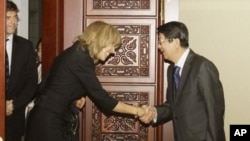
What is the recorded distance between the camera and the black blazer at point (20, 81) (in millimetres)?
3012

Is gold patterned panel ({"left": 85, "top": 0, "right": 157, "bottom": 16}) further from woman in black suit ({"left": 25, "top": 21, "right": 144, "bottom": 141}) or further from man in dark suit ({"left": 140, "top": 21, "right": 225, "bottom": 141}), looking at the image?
woman in black suit ({"left": 25, "top": 21, "right": 144, "bottom": 141})

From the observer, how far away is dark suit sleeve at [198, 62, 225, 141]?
262 cm

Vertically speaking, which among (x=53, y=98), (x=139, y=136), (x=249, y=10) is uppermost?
(x=249, y=10)

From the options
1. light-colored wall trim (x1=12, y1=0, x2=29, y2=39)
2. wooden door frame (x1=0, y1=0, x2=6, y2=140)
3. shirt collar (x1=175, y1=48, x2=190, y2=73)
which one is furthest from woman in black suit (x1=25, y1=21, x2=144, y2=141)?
light-colored wall trim (x1=12, y1=0, x2=29, y2=39)

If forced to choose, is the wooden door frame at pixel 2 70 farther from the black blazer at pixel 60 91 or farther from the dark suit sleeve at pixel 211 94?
the dark suit sleeve at pixel 211 94

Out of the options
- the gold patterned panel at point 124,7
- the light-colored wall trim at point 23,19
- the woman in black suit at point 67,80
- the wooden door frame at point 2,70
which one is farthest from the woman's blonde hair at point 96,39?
the light-colored wall trim at point 23,19

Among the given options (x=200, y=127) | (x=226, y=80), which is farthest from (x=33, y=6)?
(x=200, y=127)

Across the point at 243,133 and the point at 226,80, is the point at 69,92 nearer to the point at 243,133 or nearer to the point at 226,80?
the point at 243,133

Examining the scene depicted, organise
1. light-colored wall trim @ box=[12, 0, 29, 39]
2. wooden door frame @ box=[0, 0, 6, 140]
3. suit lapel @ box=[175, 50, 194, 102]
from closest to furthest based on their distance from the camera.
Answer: wooden door frame @ box=[0, 0, 6, 140], suit lapel @ box=[175, 50, 194, 102], light-colored wall trim @ box=[12, 0, 29, 39]

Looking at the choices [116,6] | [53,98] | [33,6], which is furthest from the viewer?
[33,6]

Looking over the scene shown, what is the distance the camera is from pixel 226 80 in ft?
11.3

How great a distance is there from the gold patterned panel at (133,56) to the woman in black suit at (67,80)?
0.68 m

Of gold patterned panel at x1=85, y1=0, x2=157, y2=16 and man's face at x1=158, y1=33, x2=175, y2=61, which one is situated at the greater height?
gold patterned panel at x1=85, y1=0, x2=157, y2=16

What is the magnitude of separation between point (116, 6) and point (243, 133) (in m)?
1.34
